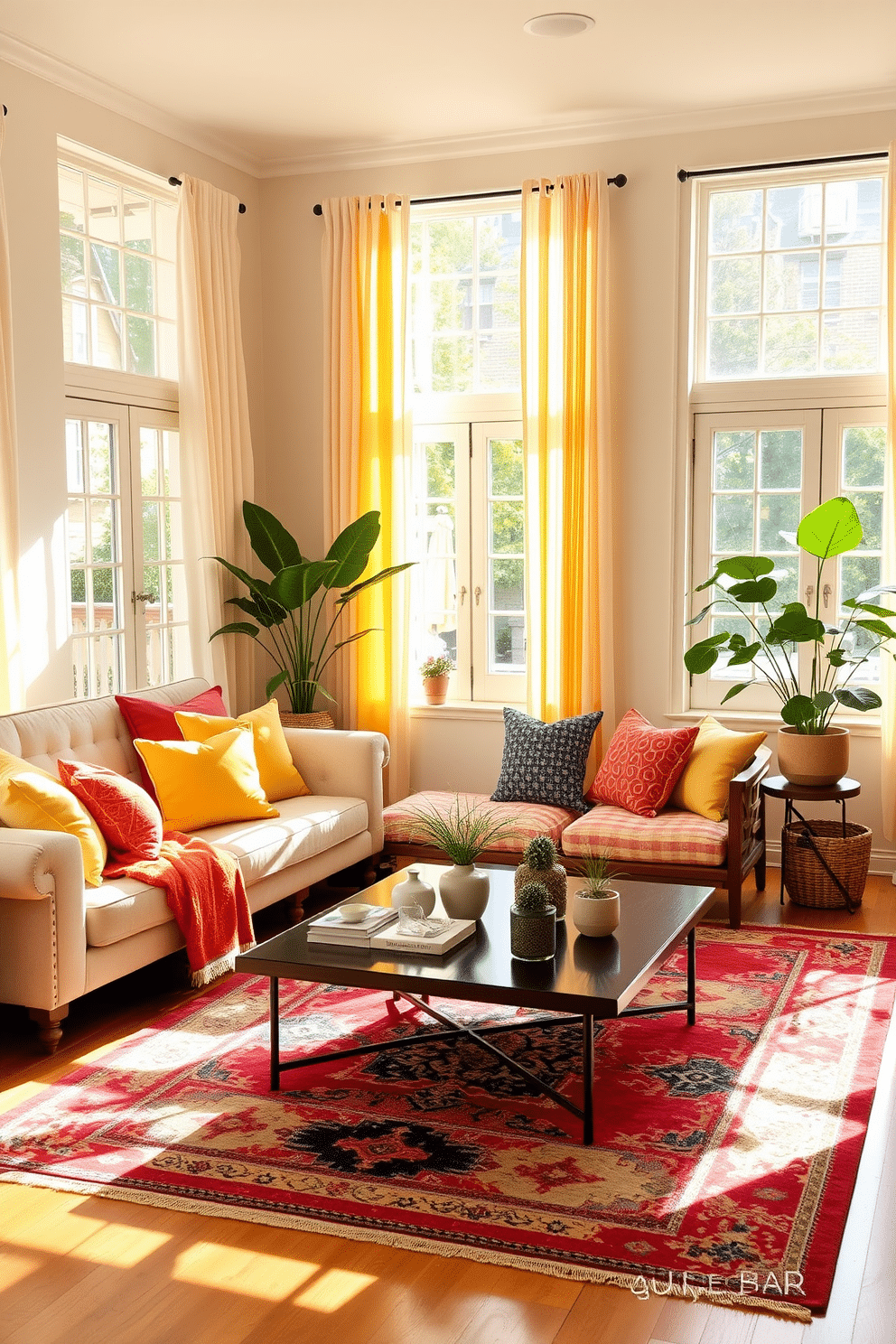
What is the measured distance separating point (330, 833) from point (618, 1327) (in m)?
2.85

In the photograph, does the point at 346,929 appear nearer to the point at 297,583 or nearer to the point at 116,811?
the point at 116,811

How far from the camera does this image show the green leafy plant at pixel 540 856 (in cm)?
354

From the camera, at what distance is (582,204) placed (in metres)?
6.00

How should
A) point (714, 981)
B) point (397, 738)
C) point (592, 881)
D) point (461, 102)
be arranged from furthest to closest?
point (397, 738) → point (461, 102) → point (714, 981) → point (592, 881)

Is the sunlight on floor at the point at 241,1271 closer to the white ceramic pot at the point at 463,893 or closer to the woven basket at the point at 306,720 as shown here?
the white ceramic pot at the point at 463,893

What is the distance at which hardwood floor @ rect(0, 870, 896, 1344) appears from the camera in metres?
2.40

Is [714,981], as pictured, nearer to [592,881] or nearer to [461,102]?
[592,881]

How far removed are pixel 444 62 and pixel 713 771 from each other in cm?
311

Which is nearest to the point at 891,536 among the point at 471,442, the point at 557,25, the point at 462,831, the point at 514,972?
the point at 471,442

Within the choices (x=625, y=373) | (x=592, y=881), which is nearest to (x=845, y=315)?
(x=625, y=373)

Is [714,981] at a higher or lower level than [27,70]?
lower

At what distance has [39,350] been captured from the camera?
505 centimetres

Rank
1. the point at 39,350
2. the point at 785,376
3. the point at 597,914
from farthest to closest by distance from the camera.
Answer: the point at 785,376 < the point at 39,350 < the point at 597,914

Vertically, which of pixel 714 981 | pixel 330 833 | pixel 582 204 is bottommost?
pixel 714 981
